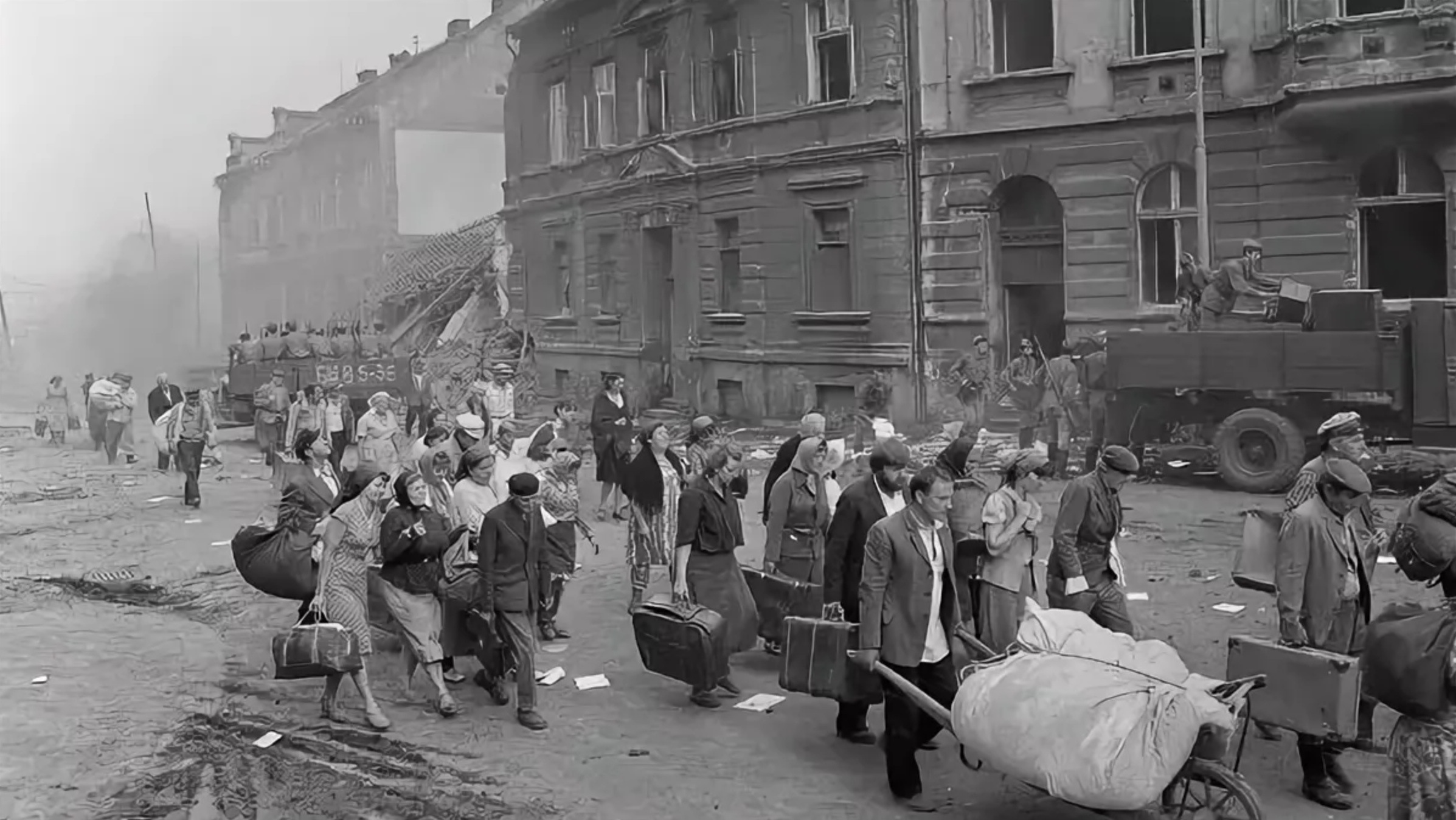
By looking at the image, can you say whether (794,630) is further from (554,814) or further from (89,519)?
(89,519)

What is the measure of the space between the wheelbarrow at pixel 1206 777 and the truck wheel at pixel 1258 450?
25.6 feet

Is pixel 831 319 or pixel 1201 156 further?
pixel 831 319

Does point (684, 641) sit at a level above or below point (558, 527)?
below

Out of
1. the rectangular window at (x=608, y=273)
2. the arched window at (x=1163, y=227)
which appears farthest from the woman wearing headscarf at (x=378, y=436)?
the arched window at (x=1163, y=227)

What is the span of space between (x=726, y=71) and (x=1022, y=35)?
3535 mm

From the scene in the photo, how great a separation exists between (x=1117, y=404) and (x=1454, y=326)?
3.09m

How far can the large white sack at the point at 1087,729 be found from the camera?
4.81 m

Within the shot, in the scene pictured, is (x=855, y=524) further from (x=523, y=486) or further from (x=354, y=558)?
(x=354, y=558)

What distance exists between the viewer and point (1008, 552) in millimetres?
6793

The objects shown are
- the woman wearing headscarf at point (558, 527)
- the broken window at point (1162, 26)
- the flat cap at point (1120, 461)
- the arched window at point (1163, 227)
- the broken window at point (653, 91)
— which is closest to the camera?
Result: the flat cap at point (1120, 461)

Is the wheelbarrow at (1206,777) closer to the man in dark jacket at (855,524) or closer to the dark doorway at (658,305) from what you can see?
the man in dark jacket at (855,524)

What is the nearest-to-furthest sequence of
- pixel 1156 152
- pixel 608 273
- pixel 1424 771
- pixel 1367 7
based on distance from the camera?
pixel 1424 771 → pixel 1367 7 → pixel 1156 152 → pixel 608 273

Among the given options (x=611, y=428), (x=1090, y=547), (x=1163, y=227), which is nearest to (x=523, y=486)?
(x=1090, y=547)

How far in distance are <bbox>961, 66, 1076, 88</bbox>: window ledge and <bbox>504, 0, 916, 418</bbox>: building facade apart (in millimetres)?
871
